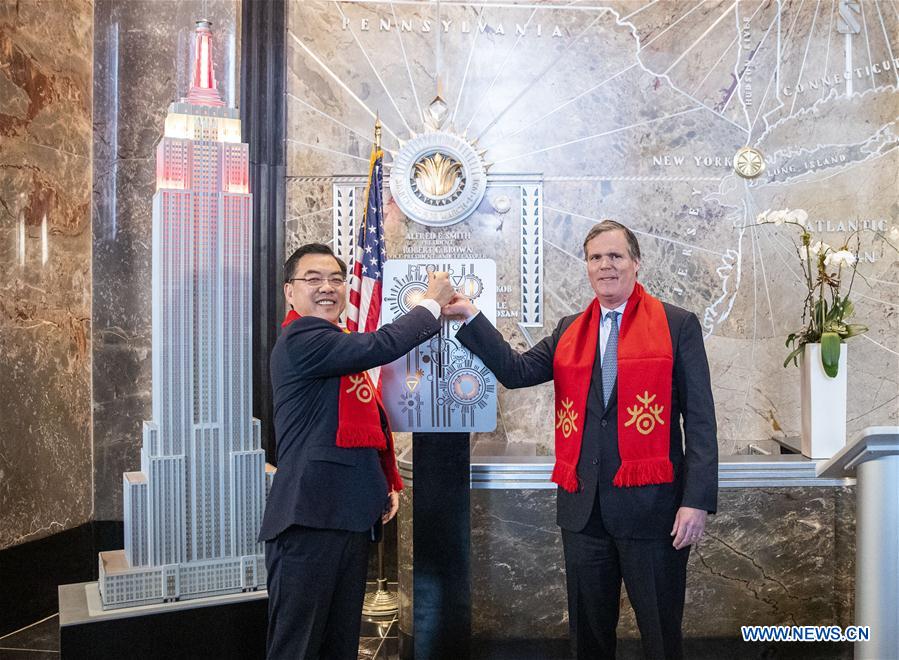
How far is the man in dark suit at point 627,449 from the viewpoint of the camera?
215cm

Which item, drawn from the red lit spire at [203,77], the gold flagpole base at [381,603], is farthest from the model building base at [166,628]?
the red lit spire at [203,77]

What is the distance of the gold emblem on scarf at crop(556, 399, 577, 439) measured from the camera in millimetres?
2299

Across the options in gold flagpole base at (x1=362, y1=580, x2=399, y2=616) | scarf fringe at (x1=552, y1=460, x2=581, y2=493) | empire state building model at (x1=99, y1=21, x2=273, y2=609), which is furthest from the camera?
gold flagpole base at (x1=362, y1=580, x2=399, y2=616)

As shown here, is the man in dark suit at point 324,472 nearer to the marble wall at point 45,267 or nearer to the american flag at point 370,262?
the american flag at point 370,262

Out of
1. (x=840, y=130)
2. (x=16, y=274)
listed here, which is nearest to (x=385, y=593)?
(x=16, y=274)

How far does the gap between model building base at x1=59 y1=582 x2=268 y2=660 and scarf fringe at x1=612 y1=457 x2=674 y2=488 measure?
1349 mm

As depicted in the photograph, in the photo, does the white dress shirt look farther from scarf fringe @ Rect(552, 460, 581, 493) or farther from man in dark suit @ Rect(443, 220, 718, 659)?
scarf fringe @ Rect(552, 460, 581, 493)

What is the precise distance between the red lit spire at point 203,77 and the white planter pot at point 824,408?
2709 millimetres

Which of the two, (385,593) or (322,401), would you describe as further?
(385,593)

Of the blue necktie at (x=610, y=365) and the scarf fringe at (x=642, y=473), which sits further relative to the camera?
the blue necktie at (x=610, y=365)

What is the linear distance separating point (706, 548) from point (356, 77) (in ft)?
9.45

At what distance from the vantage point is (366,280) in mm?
3619

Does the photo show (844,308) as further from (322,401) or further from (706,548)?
(322,401)

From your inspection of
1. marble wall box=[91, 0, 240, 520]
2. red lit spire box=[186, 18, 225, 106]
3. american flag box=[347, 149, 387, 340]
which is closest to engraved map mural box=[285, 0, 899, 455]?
american flag box=[347, 149, 387, 340]
